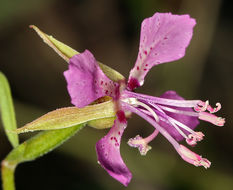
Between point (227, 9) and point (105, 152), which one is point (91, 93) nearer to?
point (105, 152)

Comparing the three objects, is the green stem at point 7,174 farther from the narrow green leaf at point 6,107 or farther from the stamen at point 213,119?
the stamen at point 213,119

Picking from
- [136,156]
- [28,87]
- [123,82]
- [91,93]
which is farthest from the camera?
[28,87]

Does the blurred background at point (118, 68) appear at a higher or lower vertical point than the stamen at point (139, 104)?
lower

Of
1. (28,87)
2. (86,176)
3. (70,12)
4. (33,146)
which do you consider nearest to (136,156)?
(86,176)

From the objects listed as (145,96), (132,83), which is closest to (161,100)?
(145,96)

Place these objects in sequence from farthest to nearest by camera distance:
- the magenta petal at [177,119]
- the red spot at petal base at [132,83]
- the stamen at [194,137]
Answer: the magenta petal at [177,119]
the red spot at petal base at [132,83]
the stamen at [194,137]

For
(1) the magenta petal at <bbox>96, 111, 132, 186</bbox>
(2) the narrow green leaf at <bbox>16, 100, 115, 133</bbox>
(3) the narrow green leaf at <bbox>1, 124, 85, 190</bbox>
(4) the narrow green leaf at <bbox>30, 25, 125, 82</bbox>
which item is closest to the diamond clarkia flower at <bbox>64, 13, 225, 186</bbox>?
(1) the magenta petal at <bbox>96, 111, 132, 186</bbox>

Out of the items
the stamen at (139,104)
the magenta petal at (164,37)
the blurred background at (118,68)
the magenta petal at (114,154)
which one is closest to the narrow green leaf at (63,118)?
the magenta petal at (114,154)
